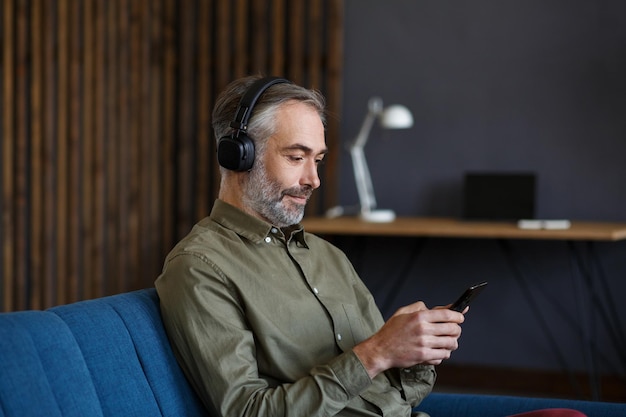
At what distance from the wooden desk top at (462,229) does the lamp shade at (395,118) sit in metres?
0.44

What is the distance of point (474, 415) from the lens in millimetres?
1978

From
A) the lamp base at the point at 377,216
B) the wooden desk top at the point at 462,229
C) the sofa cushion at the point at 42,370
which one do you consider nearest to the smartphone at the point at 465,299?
the sofa cushion at the point at 42,370

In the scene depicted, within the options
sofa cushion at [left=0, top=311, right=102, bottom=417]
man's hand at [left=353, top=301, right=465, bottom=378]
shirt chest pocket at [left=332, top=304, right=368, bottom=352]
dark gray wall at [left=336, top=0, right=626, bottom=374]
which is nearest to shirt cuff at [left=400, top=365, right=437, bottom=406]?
shirt chest pocket at [left=332, top=304, right=368, bottom=352]

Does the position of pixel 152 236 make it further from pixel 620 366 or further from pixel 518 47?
pixel 620 366

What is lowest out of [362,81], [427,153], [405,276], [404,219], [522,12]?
[405,276]

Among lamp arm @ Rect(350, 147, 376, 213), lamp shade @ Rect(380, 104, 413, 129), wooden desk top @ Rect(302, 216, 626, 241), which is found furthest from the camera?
lamp arm @ Rect(350, 147, 376, 213)

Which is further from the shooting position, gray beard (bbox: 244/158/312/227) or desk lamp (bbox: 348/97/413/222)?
desk lamp (bbox: 348/97/413/222)

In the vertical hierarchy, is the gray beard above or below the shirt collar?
above

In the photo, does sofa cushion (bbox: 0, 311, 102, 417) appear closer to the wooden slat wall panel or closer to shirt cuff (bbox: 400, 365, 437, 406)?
shirt cuff (bbox: 400, 365, 437, 406)

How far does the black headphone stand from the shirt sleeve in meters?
0.25

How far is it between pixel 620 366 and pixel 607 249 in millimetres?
560

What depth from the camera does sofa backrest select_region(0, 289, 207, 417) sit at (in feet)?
4.37

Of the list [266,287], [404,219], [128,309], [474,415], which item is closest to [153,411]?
[128,309]

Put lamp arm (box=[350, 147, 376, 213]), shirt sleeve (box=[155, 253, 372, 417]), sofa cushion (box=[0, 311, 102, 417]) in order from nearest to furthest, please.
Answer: sofa cushion (box=[0, 311, 102, 417])
shirt sleeve (box=[155, 253, 372, 417])
lamp arm (box=[350, 147, 376, 213])
